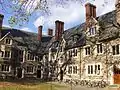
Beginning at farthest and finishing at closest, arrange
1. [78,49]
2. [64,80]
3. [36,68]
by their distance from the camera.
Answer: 1. [36,68]
2. [64,80]
3. [78,49]

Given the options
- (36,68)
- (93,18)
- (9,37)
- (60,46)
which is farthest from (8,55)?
(93,18)

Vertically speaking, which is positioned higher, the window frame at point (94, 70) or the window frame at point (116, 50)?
the window frame at point (116, 50)

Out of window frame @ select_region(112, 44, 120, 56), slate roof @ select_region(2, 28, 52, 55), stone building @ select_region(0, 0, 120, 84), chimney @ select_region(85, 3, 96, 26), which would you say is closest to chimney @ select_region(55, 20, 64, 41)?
stone building @ select_region(0, 0, 120, 84)

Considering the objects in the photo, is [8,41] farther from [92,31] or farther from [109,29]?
[109,29]

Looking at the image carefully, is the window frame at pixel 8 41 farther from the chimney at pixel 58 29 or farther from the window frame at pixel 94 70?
the window frame at pixel 94 70

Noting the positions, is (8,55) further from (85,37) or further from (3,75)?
(85,37)

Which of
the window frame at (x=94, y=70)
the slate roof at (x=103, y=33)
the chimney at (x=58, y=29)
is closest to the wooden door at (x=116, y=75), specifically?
the window frame at (x=94, y=70)

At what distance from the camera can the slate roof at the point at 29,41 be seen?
165 ft

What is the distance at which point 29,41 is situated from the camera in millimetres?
52438

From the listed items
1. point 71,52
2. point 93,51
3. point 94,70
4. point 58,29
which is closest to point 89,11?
point 93,51

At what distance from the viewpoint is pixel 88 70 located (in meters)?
36.1

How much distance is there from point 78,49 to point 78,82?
5.56 meters

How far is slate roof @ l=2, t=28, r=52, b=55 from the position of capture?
50.3m

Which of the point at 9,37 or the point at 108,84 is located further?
the point at 9,37
